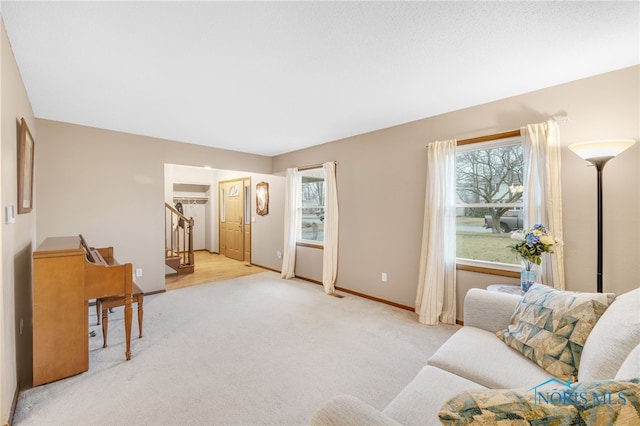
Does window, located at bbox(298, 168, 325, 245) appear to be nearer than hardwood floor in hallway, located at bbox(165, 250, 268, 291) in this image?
No

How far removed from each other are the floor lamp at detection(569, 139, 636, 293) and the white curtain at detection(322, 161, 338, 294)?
2934mm

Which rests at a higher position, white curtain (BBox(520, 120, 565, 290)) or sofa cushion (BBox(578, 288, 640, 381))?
white curtain (BBox(520, 120, 565, 290))

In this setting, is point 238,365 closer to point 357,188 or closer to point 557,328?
point 557,328

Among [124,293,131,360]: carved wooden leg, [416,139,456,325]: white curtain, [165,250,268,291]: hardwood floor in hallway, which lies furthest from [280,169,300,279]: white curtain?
[124,293,131,360]: carved wooden leg

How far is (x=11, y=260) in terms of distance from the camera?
1870mm

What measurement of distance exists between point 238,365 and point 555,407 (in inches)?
90.4

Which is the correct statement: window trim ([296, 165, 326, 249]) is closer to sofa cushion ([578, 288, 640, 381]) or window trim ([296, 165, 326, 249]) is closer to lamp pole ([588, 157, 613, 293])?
lamp pole ([588, 157, 613, 293])

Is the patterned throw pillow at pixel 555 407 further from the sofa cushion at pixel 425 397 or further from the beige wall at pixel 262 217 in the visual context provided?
the beige wall at pixel 262 217

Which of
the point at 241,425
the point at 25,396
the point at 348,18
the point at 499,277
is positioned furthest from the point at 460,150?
the point at 25,396

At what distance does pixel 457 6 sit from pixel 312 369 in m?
2.69

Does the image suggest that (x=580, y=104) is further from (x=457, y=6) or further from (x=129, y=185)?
(x=129, y=185)

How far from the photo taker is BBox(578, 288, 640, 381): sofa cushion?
42.1 inches

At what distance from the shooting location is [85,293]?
2266mm

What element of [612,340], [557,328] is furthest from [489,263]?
[612,340]
